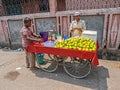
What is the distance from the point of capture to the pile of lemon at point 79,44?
3953 millimetres

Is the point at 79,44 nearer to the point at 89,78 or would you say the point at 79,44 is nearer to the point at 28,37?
the point at 89,78

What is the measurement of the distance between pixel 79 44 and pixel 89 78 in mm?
1145

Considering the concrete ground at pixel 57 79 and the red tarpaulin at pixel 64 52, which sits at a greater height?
the red tarpaulin at pixel 64 52

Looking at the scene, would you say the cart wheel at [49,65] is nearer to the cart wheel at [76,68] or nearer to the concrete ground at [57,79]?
the concrete ground at [57,79]

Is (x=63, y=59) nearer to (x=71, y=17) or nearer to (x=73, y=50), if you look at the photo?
(x=73, y=50)

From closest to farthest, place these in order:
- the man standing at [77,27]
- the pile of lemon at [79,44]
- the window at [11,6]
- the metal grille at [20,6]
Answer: the pile of lemon at [79,44]
the man standing at [77,27]
the metal grille at [20,6]
the window at [11,6]

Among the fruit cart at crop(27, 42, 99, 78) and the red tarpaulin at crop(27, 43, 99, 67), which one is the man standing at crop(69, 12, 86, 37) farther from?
the red tarpaulin at crop(27, 43, 99, 67)

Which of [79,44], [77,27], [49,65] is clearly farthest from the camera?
[49,65]

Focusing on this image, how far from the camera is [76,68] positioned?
4.62 metres

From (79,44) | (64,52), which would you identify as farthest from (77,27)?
(64,52)

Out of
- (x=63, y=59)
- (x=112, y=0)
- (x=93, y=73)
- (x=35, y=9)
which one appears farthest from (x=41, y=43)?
(x=35, y=9)

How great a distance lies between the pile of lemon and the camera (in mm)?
3953

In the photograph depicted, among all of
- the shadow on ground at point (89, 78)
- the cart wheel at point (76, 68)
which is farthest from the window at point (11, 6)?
the cart wheel at point (76, 68)

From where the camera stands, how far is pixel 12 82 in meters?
4.53
